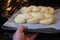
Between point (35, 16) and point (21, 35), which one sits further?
point (35, 16)

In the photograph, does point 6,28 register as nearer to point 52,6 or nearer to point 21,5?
point 21,5

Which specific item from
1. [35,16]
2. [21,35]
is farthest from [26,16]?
[21,35]

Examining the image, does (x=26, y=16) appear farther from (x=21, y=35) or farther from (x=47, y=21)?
(x=21, y=35)

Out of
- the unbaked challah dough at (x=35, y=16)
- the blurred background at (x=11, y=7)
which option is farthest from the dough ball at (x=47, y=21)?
the blurred background at (x=11, y=7)

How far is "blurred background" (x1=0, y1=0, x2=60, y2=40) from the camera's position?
0.87m

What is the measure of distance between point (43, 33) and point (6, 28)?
0.68ft

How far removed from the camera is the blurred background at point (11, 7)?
2.87ft

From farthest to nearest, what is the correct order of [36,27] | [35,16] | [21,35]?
[35,16]
[36,27]
[21,35]

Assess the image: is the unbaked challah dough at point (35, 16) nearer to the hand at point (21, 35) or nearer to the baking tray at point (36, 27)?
the baking tray at point (36, 27)

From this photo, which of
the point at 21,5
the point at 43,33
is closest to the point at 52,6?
the point at 21,5

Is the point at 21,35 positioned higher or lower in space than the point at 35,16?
lower

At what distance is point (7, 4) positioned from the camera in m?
1.04

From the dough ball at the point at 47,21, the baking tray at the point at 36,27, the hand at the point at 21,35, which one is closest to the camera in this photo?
the hand at the point at 21,35

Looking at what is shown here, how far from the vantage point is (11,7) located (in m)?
1.08
